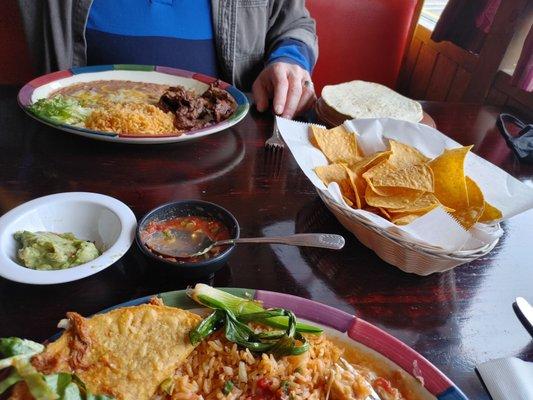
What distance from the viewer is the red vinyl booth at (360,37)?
326 centimetres

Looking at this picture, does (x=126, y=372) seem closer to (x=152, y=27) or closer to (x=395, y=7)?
(x=152, y=27)

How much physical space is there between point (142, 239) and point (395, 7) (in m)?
3.02

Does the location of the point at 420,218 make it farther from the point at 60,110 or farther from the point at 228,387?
the point at 60,110

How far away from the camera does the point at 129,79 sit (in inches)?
79.0

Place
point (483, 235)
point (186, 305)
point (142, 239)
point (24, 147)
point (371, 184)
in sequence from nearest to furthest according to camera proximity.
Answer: point (186, 305), point (142, 239), point (483, 235), point (371, 184), point (24, 147)

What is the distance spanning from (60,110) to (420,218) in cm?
128

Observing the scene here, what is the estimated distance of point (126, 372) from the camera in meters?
0.76

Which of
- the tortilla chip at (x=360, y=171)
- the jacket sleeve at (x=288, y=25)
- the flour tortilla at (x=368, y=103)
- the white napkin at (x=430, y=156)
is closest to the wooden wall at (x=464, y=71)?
the flour tortilla at (x=368, y=103)

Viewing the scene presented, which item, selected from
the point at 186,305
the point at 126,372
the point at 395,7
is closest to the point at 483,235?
the point at 186,305

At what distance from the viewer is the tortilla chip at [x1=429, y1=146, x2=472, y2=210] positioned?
1.29 m

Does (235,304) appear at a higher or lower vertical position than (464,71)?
higher

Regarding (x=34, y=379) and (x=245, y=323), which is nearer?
(x=34, y=379)

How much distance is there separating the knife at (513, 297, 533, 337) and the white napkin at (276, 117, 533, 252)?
0.53 ft

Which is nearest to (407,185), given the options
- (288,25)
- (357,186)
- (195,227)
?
(357,186)
